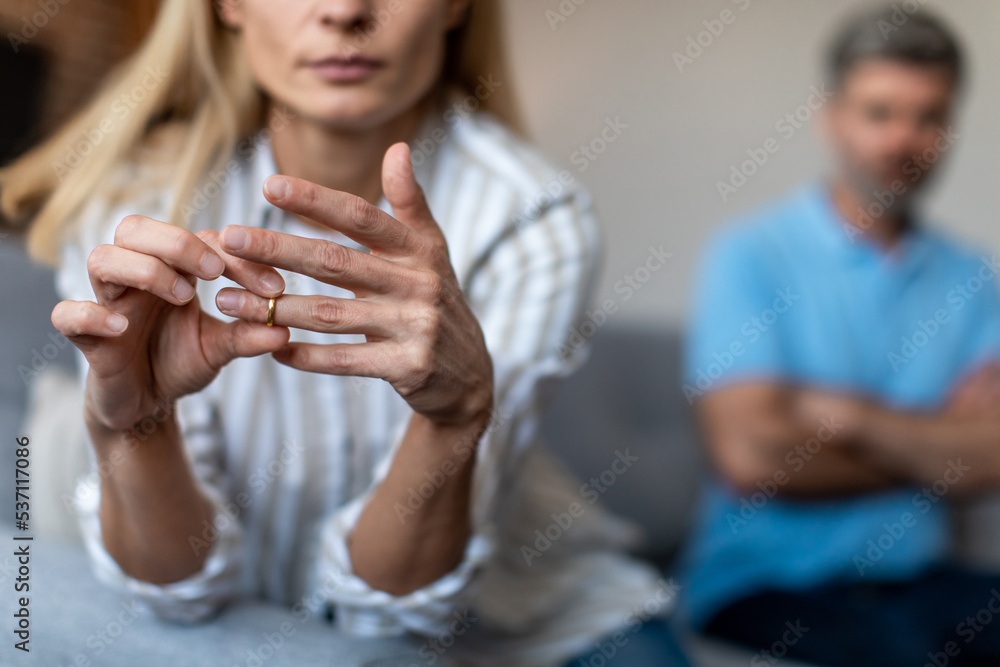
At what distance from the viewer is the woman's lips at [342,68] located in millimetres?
637

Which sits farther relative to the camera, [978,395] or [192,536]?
[978,395]

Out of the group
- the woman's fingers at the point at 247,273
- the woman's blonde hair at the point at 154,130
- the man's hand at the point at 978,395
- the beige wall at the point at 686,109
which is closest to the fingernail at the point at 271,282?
the woman's fingers at the point at 247,273

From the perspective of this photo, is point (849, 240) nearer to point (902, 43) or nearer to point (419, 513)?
point (902, 43)

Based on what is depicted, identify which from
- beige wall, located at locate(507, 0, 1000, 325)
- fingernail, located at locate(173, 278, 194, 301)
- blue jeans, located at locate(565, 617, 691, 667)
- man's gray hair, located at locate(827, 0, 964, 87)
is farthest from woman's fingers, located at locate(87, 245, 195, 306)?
beige wall, located at locate(507, 0, 1000, 325)

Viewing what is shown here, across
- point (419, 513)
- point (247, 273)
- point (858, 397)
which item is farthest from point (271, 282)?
point (858, 397)

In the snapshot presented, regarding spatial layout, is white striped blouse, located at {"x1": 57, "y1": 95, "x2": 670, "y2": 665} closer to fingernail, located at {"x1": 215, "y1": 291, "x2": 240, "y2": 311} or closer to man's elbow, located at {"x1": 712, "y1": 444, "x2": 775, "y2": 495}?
fingernail, located at {"x1": 215, "y1": 291, "x2": 240, "y2": 311}

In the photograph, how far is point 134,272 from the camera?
0.45 m

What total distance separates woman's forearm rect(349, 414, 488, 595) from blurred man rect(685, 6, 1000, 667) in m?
0.60

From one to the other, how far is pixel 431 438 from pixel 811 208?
1.04 meters

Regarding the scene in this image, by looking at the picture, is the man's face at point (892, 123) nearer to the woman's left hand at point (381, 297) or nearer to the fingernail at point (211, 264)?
the woman's left hand at point (381, 297)

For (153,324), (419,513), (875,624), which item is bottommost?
(875,624)

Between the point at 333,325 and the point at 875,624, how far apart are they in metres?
0.87

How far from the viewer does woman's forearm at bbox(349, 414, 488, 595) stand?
600 mm

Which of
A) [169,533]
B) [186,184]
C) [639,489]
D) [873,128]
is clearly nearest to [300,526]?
[169,533]
